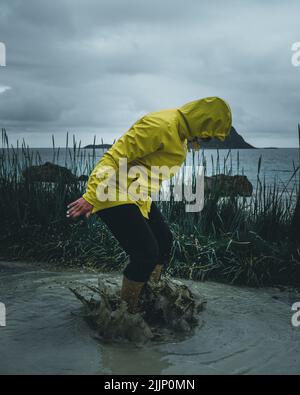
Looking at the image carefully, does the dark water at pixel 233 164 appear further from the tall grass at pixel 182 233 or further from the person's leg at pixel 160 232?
the person's leg at pixel 160 232

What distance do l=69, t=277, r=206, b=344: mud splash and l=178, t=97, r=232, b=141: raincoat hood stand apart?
4.57ft

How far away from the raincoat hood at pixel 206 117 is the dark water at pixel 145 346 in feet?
5.16

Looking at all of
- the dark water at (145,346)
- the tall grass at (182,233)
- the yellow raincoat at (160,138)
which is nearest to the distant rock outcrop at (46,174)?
the tall grass at (182,233)

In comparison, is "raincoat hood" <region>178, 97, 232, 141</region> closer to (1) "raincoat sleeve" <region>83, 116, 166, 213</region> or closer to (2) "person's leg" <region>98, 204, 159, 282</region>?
(1) "raincoat sleeve" <region>83, 116, 166, 213</region>

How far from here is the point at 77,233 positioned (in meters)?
6.10

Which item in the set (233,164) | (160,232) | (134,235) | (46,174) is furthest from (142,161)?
(233,164)

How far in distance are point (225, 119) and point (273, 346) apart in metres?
1.76

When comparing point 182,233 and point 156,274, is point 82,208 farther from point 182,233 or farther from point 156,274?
point 182,233

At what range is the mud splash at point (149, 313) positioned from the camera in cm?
366

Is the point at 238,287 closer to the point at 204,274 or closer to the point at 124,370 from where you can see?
the point at 204,274

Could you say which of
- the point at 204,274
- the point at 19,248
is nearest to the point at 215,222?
the point at 204,274

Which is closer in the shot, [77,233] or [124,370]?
[124,370]

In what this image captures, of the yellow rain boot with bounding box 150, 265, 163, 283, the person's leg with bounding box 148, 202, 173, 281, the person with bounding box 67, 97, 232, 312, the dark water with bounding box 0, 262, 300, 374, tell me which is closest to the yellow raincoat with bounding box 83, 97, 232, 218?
the person with bounding box 67, 97, 232, 312
